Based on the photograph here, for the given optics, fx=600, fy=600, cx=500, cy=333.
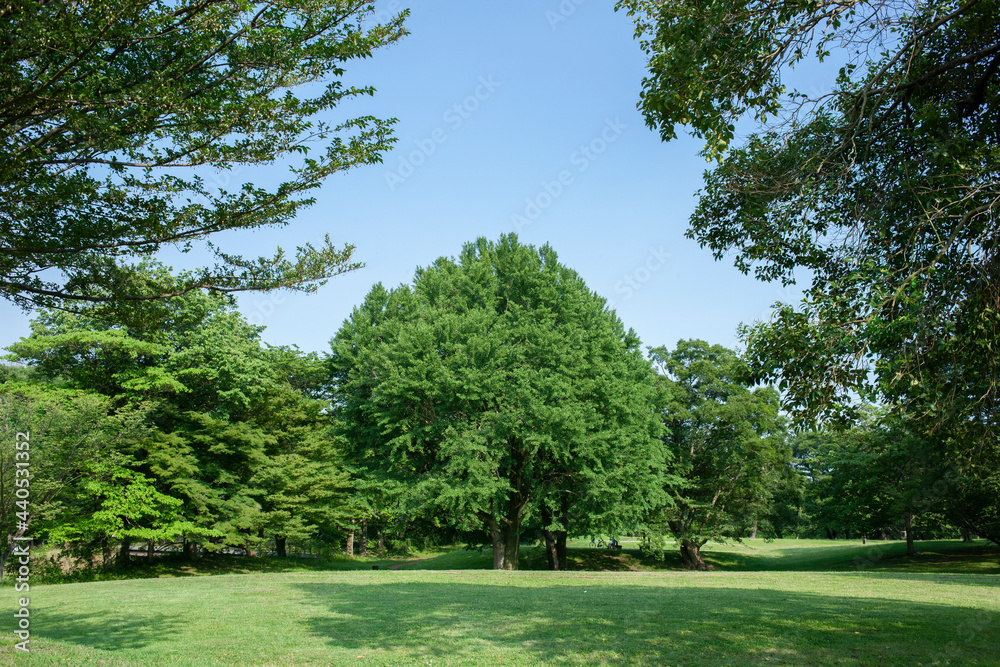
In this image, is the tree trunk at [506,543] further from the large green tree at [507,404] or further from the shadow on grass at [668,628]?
the shadow on grass at [668,628]

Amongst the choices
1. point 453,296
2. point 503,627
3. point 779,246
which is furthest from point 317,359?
point 779,246

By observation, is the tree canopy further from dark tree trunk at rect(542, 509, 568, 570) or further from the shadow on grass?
dark tree trunk at rect(542, 509, 568, 570)

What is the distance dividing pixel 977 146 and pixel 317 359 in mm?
35293

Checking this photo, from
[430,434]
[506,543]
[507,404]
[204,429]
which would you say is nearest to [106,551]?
[204,429]

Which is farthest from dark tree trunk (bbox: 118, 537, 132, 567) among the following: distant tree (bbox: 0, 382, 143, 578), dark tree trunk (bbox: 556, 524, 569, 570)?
dark tree trunk (bbox: 556, 524, 569, 570)

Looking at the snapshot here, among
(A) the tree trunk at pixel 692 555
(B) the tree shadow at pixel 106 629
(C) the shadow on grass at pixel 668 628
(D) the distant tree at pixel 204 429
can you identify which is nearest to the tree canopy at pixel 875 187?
(C) the shadow on grass at pixel 668 628

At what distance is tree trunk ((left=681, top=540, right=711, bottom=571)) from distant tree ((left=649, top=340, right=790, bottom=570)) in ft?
0.19

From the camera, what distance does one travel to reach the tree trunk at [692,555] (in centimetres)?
3431

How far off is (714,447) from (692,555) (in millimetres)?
6609

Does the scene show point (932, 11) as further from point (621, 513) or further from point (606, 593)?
point (621, 513)

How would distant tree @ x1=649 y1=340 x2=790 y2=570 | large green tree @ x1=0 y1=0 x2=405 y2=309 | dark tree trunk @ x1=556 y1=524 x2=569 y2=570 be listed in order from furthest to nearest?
distant tree @ x1=649 y1=340 x2=790 y2=570 < dark tree trunk @ x1=556 y1=524 x2=569 y2=570 < large green tree @ x1=0 y1=0 x2=405 y2=309

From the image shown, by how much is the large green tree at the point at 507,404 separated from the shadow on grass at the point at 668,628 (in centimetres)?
947

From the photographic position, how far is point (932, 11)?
6.96m

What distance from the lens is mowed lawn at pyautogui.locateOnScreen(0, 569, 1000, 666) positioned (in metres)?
7.23
